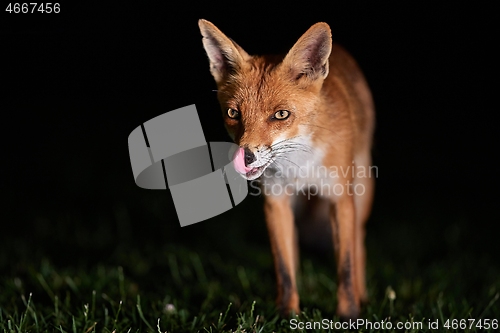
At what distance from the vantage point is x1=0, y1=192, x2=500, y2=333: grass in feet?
12.9

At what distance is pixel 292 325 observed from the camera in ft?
12.6

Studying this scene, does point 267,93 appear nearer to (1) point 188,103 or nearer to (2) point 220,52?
(2) point 220,52

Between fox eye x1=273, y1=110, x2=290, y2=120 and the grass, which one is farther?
the grass

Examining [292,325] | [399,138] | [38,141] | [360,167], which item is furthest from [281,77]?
[38,141]

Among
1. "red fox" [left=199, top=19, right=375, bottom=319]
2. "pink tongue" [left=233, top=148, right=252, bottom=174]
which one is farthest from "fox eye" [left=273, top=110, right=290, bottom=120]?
"pink tongue" [left=233, top=148, right=252, bottom=174]

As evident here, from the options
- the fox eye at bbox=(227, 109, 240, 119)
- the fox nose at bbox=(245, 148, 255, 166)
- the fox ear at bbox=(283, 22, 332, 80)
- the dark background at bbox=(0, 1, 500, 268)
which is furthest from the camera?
the dark background at bbox=(0, 1, 500, 268)

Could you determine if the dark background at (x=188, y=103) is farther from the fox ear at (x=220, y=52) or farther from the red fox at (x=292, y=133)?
the fox ear at (x=220, y=52)

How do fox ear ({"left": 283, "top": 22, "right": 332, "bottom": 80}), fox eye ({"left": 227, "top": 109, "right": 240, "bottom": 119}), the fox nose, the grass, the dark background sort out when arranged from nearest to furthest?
the fox nose < fox ear ({"left": 283, "top": 22, "right": 332, "bottom": 80}) < fox eye ({"left": 227, "top": 109, "right": 240, "bottom": 119}) < the grass < the dark background

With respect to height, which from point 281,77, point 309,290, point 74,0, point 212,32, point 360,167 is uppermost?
point 74,0

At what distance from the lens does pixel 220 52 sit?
3.86 metres

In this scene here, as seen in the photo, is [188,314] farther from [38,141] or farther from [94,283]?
[38,141]

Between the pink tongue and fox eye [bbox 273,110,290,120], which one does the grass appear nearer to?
the pink tongue

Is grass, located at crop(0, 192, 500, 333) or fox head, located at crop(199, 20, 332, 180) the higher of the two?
fox head, located at crop(199, 20, 332, 180)

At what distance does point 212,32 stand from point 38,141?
4.79 m
